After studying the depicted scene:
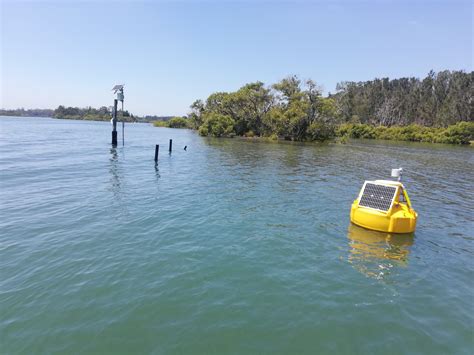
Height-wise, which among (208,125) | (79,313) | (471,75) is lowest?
(79,313)

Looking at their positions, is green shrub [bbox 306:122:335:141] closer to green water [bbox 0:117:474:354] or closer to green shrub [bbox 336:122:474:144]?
green shrub [bbox 336:122:474:144]

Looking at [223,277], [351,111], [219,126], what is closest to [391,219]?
[223,277]

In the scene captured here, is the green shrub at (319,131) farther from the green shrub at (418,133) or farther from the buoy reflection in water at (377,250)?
the buoy reflection in water at (377,250)

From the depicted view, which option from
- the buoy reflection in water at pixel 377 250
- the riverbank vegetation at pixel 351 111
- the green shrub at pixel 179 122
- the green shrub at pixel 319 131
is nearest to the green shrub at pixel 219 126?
the riverbank vegetation at pixel 351 111

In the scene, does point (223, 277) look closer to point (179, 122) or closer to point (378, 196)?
point (378, 196)

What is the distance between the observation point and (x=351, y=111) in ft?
480

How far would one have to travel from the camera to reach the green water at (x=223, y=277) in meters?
6.17

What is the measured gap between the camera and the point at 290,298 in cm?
758

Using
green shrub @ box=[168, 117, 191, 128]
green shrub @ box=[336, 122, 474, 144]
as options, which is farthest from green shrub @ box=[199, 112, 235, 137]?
green shrub @ box=[168, 117, 191, 128]

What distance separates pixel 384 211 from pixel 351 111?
14724 cm

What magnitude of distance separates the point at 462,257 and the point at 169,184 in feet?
54.9

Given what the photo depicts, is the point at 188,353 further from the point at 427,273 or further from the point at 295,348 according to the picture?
the point at 427,273

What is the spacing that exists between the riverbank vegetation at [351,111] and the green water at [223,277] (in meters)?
51.2

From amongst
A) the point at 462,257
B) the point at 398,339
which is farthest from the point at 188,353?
the point at 462,257
